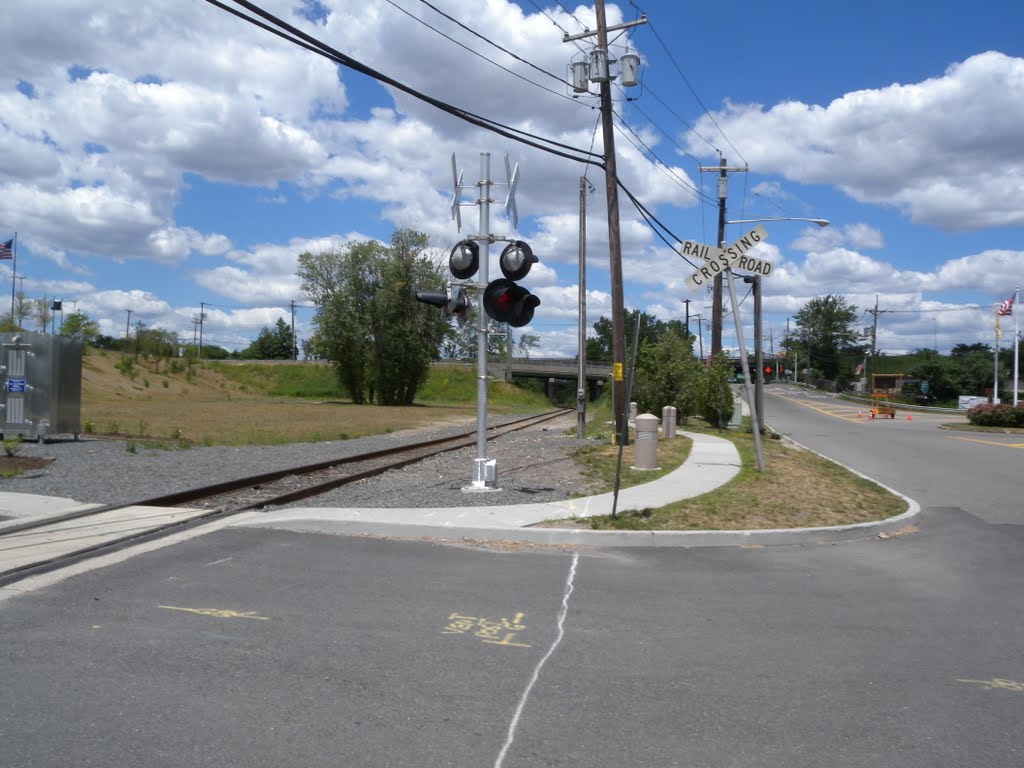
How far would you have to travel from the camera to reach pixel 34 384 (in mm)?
17484

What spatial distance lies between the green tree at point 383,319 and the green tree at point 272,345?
92.7 meters

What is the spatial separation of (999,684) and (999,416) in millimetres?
40150

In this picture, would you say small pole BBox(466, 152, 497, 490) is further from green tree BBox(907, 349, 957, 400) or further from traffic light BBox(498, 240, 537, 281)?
green tree BBox(907, 349, 957, 400)

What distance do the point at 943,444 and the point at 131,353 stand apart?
6590cm

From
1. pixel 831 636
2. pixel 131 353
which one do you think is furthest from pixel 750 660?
pixel 131 353

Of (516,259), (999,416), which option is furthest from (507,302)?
(999,416)

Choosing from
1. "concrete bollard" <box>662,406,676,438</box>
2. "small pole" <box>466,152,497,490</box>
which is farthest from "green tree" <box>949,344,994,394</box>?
"small pole" <box>466,152,497,490</box>

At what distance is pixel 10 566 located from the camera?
24.2ft

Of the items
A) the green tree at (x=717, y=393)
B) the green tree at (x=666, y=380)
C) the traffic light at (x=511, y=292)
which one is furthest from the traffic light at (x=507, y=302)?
the green tree at (x=717, y=393)

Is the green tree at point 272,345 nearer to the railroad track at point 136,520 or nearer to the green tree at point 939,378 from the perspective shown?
the green tree at point 939,378

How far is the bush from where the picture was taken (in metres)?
40.2

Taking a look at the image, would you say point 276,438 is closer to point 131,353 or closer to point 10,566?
point 10,566

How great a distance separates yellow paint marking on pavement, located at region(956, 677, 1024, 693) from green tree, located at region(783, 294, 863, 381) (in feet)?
480

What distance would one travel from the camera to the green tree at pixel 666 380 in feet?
102
